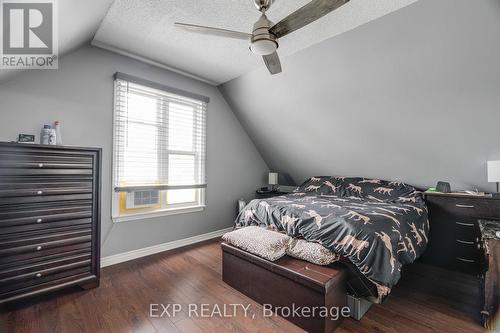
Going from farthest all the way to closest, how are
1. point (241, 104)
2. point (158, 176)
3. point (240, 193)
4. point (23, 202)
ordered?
1. point (240, 193)
2. point (241, 104)
3. point (158, 176)
4. point (23, 202)

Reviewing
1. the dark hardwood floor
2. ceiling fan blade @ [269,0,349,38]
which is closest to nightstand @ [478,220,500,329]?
the dark hardwood floor

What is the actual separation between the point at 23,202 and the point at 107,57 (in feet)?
5.82

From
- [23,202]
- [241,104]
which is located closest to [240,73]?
[241,104]

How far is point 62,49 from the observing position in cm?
210

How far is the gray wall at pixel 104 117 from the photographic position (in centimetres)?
212

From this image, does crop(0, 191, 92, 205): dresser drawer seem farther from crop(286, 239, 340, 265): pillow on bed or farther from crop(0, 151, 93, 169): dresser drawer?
crop(286, 239, 340, 265): pillow on bed

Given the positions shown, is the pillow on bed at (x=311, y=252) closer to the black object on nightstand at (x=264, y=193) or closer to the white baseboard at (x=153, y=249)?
the white baseboard at (x=153, y=249)

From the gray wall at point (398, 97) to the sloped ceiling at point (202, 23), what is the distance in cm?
16

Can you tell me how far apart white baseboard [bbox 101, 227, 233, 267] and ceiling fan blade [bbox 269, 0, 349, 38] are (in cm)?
282

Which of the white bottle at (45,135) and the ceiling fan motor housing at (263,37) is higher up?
the ceiling fan motor housing at (263,37)

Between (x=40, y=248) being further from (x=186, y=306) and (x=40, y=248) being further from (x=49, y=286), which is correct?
(x=186, y=306)

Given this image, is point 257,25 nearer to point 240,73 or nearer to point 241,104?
point 240,73

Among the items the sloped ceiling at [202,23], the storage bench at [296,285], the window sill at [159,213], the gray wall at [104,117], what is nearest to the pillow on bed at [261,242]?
the storage bench at [296,285]

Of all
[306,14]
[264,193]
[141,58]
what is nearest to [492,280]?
[306,14]
